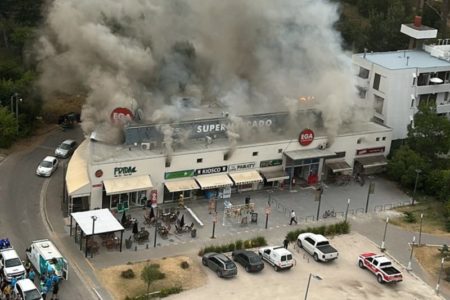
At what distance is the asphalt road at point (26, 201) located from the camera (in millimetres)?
37438

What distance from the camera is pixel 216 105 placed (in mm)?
57031

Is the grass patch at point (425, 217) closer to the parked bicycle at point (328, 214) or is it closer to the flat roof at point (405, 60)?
the parked bicycle at point (328, 214)

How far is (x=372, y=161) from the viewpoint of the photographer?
5588 cm

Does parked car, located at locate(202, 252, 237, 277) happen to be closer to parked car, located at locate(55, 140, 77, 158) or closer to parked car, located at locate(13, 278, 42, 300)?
parked car, located at locate(13, 278, 42, 300)

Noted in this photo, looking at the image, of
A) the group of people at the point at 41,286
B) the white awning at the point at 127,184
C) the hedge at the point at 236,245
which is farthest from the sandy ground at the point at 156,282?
the white awning at the point at 127,184

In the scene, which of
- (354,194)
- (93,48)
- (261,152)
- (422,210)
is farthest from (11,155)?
(422,210)

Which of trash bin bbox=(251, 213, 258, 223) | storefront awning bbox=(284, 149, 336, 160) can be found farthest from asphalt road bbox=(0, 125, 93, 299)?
storefront awning bbox=(284, 149, 336, 160)

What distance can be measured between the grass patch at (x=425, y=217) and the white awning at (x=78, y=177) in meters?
21.3

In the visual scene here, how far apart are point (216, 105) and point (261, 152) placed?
778 centimetres

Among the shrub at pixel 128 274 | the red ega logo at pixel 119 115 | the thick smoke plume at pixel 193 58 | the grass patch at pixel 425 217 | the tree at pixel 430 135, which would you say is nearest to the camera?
the shrub at pixel 128 274

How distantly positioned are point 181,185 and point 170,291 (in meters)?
12.2

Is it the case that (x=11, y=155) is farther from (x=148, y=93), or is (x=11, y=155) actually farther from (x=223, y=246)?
(x=223, y=246)

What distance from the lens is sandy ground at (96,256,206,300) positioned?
3662cm

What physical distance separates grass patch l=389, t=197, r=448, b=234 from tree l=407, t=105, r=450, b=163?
4.44 meters
